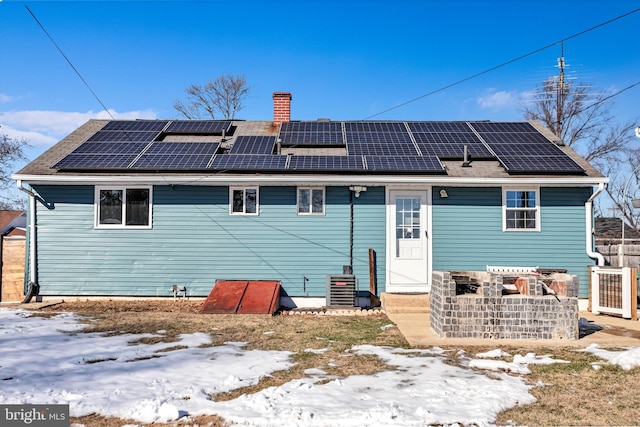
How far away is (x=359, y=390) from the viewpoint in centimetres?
462

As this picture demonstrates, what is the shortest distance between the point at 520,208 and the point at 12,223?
19.6 m

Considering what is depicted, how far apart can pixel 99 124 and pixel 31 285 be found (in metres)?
5.42

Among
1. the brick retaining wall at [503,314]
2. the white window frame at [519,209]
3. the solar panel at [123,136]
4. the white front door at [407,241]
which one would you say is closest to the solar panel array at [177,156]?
the solar panel at [123,136]

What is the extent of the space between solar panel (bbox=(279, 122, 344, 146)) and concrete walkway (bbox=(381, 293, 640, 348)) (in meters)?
4.39

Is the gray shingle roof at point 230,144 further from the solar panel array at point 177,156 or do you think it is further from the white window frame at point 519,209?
the white window frame at point 519,209

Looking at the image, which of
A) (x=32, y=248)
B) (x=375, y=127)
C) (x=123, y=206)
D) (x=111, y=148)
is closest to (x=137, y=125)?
(x=111, y=148)

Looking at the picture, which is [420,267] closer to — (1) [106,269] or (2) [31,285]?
(1) [106,269]

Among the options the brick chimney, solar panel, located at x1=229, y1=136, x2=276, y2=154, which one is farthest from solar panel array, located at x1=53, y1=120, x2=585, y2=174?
the brick chimney

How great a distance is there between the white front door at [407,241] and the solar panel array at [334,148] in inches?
28.9

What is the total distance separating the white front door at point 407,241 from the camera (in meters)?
10.4

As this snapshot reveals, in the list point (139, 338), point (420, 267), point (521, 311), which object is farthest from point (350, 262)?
point (139, 338)

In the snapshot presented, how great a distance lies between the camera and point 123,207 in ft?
34.5

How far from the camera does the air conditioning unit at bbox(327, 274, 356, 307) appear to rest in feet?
32.1

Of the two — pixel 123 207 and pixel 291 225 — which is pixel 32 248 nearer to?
pixel 123 207
